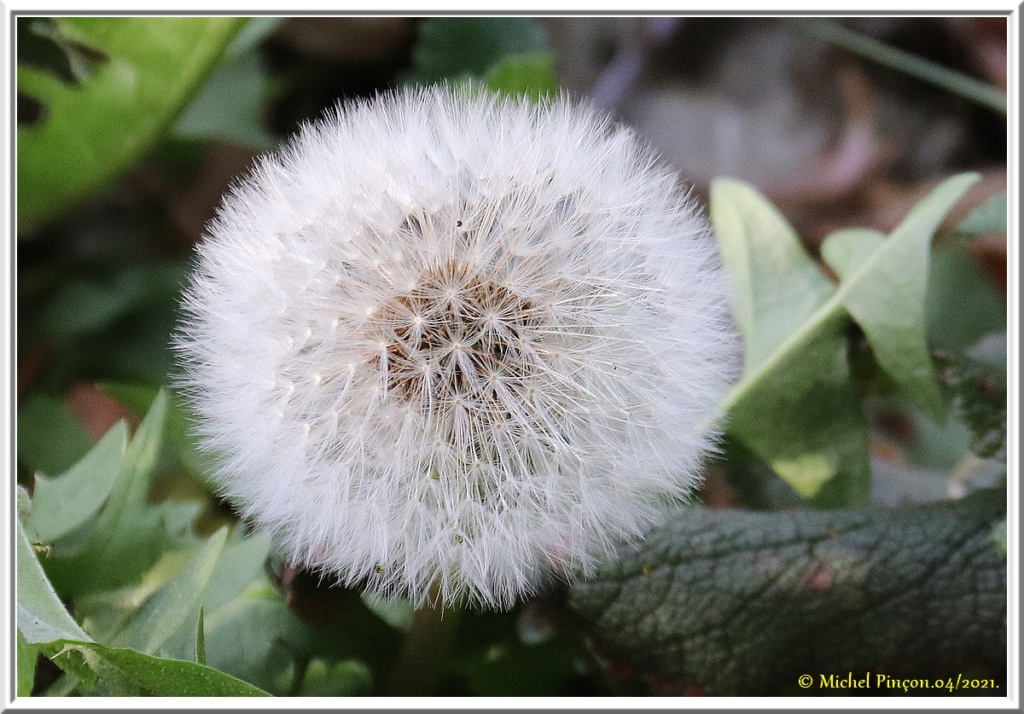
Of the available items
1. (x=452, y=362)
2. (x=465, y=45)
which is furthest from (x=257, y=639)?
(x=465, y=45)

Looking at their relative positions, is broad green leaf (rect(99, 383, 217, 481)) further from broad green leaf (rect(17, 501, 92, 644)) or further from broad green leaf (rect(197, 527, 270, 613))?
broad green leaf (rect(17, 501, 92, 644))

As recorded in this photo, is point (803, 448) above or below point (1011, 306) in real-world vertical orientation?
below

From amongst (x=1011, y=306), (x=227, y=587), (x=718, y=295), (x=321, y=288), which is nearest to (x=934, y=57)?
(x=1011, y=306)

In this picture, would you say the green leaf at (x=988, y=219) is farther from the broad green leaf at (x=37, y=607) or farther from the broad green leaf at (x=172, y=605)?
the broad green leaf at (x=37, y=607)

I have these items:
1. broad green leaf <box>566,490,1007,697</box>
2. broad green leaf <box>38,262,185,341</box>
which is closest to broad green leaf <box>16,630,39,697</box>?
broad green leaf <box>566,490,1007,697</box>

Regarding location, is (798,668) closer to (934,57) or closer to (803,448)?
(803,448)
